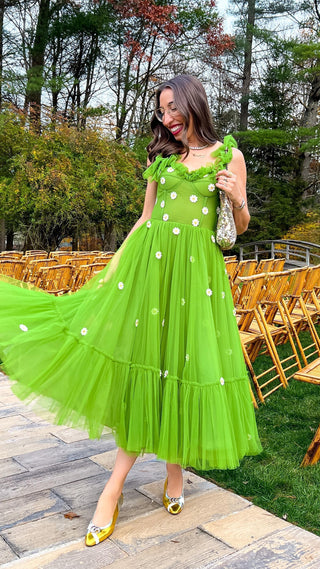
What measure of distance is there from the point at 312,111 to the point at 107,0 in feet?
25.5

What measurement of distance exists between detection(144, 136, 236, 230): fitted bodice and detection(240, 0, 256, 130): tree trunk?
58.7 ft

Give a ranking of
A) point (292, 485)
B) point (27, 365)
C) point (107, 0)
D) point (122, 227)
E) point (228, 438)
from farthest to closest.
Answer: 1. point (107, 0)
2. point (122, 227)
3. point (292, 485)
4. point (27, 365)
5. point (228, 438)

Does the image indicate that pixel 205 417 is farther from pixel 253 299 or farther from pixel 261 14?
pixel 261 14

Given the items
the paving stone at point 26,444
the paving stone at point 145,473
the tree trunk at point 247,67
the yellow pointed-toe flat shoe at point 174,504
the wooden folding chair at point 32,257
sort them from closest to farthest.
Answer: the yellow pointed-toe flat shoe at point 174,504, the paving stone at point 145,473, the paving stone at point 26,444, the wooden folding chair at point 32,257, the tree trunk at point 247,67

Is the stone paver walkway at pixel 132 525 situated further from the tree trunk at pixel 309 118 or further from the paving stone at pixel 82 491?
the tree trunk at pixel 309 118

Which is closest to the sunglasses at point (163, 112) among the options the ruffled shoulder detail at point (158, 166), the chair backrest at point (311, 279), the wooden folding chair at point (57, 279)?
the ruffled shoulder detail at point (158, 166)

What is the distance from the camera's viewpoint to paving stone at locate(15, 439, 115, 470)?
2.66m

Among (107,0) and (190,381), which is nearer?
(190,381)

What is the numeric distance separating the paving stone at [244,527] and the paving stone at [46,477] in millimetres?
674

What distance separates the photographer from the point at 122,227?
14742mm

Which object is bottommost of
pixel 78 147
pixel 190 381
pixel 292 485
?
pixel 292 485

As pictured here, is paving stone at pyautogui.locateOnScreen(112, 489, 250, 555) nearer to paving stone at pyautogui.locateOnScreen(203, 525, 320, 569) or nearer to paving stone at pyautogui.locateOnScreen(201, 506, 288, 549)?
paving stone at pyautogui.locateOnScreen(201, 506, 288, 549)

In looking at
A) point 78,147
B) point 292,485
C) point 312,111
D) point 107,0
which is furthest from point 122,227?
point 292,485

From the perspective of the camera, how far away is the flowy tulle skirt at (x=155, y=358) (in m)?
1.97
